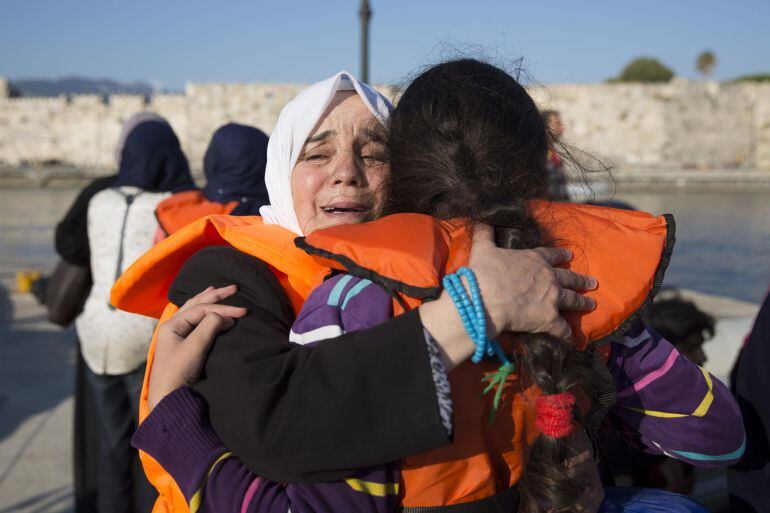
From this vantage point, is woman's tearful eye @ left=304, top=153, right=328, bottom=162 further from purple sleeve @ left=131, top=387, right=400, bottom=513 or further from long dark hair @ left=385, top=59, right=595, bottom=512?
purple sleeve @ left=131, top=387, right=400, bottom=513

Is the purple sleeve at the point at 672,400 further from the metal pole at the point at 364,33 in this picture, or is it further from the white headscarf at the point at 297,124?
the metal pole at the point at 364,33

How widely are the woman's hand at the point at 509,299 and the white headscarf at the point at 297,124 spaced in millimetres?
567

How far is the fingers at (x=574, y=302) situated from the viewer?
1002 millimetres

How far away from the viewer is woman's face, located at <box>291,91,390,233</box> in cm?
144

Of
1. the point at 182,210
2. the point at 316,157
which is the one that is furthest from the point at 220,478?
the point at 182,210

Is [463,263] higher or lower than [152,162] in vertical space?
higher

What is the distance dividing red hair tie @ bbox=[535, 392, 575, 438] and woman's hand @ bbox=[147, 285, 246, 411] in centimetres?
50

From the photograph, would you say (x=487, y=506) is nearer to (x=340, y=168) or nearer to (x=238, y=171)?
(x=340, y=168)

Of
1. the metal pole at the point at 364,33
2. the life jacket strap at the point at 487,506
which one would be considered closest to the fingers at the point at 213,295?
the life jacket strap at the point at 487,506

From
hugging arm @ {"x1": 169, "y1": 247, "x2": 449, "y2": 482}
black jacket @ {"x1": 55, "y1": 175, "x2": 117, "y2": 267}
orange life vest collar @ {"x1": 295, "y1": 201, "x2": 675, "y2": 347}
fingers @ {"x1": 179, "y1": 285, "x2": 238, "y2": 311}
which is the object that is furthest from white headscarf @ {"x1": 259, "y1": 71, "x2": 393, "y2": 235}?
black jacket @ {"x1": 55, "y1": 175, "x2": 117, "y2": 267}

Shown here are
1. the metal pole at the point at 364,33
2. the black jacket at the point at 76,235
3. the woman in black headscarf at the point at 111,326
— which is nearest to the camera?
the woman in black headscarf at the point at 111,326

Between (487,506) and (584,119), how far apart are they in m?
46.1

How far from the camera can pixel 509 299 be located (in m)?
0.96

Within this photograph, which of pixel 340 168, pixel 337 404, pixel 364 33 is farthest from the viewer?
pixel 364 33
